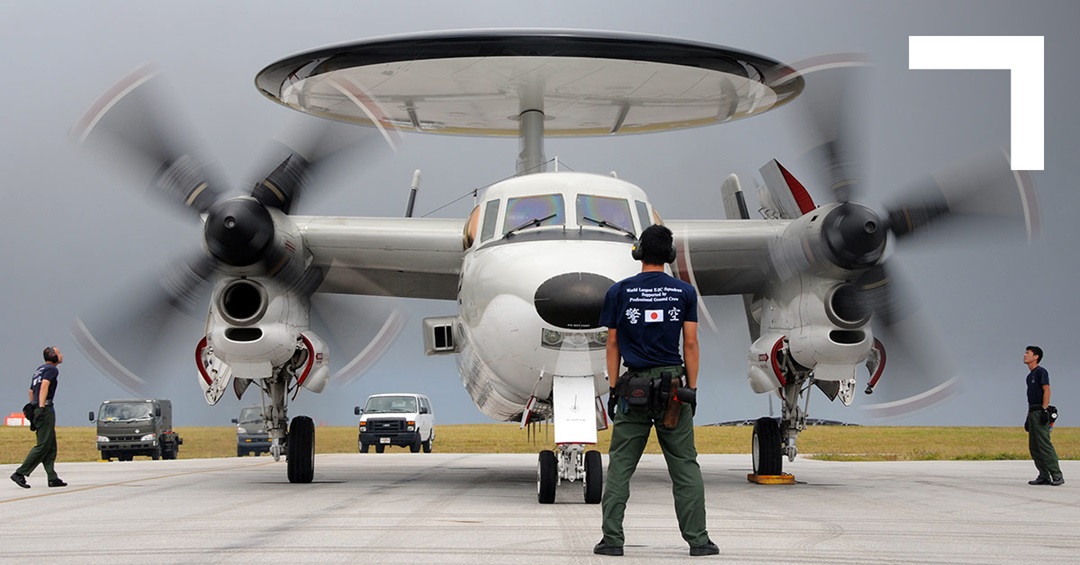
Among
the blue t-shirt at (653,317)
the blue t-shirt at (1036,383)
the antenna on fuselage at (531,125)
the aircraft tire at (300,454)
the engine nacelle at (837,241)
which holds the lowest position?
the aircraft tire at (300,454)

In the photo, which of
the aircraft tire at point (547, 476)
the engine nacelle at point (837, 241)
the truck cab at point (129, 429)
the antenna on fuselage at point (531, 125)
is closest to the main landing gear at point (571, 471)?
the aircraft tire at point (547, 476)

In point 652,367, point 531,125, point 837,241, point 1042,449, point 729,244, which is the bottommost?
point 1042,449

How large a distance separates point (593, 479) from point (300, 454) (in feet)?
21.8

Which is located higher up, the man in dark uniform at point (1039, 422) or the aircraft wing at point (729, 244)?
the aircraft wing at point (729, 244)

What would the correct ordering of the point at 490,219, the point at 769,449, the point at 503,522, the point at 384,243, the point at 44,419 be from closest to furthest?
the point at 503,522 < the point at 490,219 < the point at 44,419 < the point at 384,243 < the point at 769,449

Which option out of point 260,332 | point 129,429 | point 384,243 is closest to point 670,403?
point 260,332

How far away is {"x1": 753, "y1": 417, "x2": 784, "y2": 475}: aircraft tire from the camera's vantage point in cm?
1795

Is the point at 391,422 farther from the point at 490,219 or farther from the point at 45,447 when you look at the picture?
the point at 490,219

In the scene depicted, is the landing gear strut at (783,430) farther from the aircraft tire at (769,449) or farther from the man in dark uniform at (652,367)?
the man in dark uniform at (652,367)

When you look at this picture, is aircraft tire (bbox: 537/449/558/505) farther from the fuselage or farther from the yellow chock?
the yellow chock

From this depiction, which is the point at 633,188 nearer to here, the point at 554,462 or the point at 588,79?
the point at 554,462

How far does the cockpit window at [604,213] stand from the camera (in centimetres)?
1361

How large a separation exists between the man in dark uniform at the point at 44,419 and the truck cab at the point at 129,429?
21.0 metres

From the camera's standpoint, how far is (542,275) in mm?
12180
